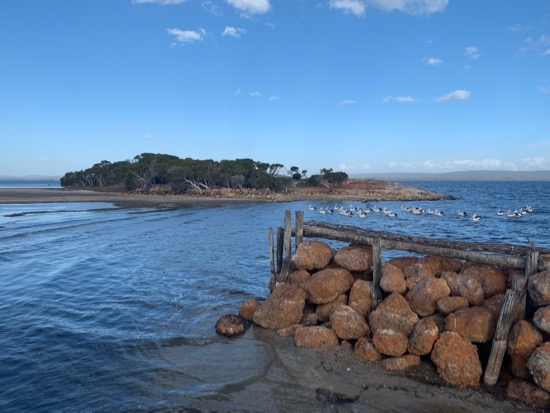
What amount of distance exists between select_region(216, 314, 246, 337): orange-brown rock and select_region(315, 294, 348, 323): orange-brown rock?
2011 mm

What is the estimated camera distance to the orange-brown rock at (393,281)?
31.7 feet

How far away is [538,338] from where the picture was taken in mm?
7430

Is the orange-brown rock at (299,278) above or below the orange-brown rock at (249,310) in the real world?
above

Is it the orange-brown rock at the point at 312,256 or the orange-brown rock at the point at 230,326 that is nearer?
the orange-brown rock at the point at 230,326

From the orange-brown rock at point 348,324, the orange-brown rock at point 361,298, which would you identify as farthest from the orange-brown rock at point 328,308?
the orange-brown rock at point 348,324

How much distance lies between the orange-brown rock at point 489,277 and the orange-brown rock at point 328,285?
2906mm

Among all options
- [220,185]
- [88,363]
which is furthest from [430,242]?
[220,185]

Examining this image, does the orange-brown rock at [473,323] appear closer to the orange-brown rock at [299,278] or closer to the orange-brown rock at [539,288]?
the orange-brown rock at [539,288]

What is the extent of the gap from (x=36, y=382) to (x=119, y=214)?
117 feet

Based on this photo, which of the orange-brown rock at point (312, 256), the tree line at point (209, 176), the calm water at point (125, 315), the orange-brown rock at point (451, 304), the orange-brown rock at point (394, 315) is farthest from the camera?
the tree line at point (209, 176)

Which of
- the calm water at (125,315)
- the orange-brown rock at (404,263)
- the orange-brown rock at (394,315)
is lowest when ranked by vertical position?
the calm water at (125,315)

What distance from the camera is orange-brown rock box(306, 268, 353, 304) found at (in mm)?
10602

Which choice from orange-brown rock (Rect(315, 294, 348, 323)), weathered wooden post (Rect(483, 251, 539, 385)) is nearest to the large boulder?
weathered wooden post (Rect(483, 251, 539, 385))

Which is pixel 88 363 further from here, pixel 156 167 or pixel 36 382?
pixel 156 167
